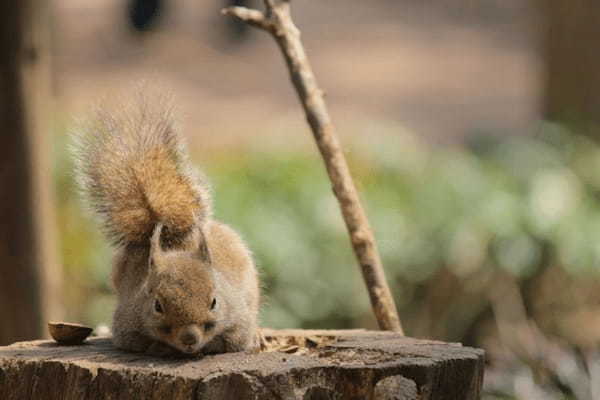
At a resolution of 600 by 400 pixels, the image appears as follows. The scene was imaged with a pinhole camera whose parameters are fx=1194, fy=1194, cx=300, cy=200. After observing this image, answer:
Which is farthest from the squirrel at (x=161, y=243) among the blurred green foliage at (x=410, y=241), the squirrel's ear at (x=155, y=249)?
the blurred green foliage at (x=410, y=241)

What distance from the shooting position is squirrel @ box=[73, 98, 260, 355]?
8.56ft

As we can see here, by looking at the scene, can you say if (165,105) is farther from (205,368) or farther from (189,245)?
(205,368)

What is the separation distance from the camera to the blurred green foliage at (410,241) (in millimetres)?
6418

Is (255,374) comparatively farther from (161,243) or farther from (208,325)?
(161,243)

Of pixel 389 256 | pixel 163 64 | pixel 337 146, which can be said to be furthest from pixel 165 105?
pixel 163 64

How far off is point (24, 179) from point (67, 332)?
1511mm

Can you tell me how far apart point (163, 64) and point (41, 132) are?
11.8 m

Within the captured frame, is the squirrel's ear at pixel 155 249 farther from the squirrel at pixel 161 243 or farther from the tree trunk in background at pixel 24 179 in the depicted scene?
the tree trunk in background at pixel 24 179

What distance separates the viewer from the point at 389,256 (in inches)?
257

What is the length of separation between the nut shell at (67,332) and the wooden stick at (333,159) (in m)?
0.91

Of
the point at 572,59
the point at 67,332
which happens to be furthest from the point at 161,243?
the point at 572,59

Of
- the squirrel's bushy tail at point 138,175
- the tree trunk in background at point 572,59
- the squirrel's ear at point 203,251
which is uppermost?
the tree trunk in background at point 572,59

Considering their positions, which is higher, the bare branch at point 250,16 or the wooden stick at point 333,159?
the bare branch at point 250,16

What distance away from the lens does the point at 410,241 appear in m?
6.62
